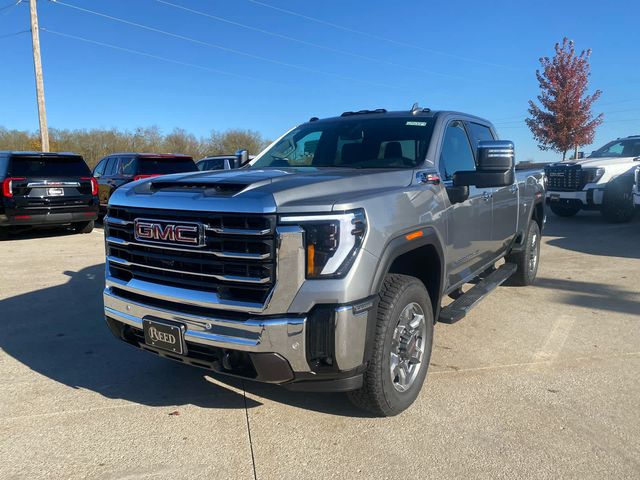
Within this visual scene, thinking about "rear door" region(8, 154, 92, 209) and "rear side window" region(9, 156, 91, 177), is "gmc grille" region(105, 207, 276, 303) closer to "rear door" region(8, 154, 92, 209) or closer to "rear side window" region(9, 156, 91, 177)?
"rear door" region(8, 154, 92, 209)

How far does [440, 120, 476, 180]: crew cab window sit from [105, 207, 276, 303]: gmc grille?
1877mm

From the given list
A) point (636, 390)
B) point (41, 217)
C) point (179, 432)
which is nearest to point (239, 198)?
point (179, 432)

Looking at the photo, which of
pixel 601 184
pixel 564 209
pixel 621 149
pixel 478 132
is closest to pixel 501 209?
pixel 478 132

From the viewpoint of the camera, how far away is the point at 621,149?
12.9m

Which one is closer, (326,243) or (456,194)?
(326,243)

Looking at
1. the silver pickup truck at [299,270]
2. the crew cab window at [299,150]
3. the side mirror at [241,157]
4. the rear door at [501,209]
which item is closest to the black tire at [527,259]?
the rear door at [501,209]

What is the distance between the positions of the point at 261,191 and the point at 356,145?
178 cm

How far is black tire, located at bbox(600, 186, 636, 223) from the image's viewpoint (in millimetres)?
11414

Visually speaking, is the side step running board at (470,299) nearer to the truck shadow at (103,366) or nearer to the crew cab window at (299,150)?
the truck shadow at (103,366)

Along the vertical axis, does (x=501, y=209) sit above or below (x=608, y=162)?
below

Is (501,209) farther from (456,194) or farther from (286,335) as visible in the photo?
(286,335)

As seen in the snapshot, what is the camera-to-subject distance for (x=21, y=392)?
3502mm

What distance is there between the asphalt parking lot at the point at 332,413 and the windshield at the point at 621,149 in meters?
9.11

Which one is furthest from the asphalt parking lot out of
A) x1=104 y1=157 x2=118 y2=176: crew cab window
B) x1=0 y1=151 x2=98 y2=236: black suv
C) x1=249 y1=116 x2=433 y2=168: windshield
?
x1=104 y1=157 x2=118 y2=176: crew cab window
